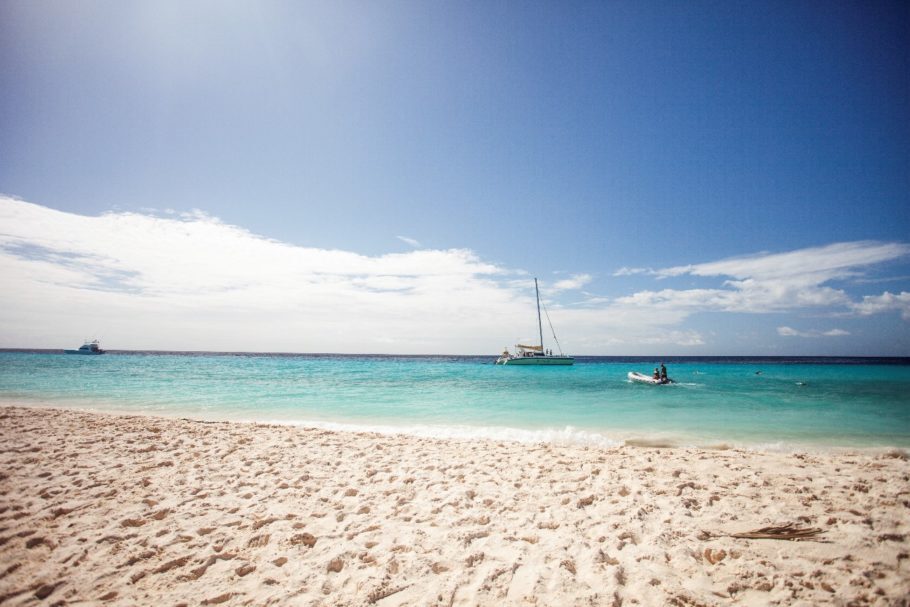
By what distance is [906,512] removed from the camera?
4336 millimetres

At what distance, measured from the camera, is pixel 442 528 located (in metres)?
4.34

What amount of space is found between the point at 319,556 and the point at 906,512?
689cm

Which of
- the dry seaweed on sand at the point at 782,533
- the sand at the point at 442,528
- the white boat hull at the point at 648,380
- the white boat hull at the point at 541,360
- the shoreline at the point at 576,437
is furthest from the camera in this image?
the white boat hull at the point at 541,360

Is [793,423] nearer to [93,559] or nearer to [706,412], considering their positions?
[706,412]

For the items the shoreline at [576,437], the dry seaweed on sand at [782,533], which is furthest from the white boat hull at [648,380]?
the dry seaweed on sand at [782,533]

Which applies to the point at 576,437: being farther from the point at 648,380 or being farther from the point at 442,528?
the point at 648,380

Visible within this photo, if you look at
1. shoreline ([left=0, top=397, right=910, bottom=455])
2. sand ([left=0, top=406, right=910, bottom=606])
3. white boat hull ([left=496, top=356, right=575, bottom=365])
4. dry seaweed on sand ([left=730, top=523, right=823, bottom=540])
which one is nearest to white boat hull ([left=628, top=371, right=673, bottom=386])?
shoreline ([left=0, top=397, right=910, bottom=455])

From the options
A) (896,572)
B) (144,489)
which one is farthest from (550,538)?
(144,489)

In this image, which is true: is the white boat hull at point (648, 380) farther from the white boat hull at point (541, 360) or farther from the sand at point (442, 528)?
the white boat hull at point (541, 360)

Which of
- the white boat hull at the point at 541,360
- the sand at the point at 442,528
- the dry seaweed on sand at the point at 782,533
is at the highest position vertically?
the dry seaweed on sand at the point at 782,533

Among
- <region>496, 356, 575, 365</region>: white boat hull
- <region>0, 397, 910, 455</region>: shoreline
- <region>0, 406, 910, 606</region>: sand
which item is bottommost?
<region>496, 356, 575, 365</region>: white boat hull

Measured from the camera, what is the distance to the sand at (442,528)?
3230mm

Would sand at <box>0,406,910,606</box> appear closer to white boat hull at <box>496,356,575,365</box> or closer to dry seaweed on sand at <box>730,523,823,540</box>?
dry seaweed on sand at <box>730,523,823,540</box>

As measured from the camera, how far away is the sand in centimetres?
323
